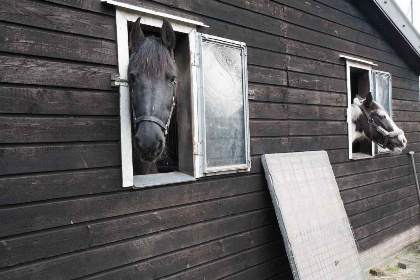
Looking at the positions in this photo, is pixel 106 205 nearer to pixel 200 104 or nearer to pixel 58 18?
pixel 200 104

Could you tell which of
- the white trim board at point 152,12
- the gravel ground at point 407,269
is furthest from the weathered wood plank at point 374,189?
the white trim board at point 152,12

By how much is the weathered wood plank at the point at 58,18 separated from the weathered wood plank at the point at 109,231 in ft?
4.40

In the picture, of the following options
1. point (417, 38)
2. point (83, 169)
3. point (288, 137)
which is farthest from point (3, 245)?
point (417, 38)

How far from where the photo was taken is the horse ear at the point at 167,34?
2.49 m

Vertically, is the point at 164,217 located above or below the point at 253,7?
below

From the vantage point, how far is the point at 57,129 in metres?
2.24

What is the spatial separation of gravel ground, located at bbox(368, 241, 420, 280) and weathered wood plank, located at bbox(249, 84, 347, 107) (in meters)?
2.79

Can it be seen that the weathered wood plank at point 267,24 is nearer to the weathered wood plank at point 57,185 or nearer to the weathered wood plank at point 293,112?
the weathered wood plank at point 293,112

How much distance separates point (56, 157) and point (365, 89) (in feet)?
17.2

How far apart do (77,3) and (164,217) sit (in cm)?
174

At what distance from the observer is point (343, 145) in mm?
5082

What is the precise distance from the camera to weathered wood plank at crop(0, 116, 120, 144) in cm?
205

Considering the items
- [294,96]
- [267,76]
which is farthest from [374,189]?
[267,76]

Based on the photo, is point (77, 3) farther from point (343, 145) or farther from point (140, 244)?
point (343, 145)
